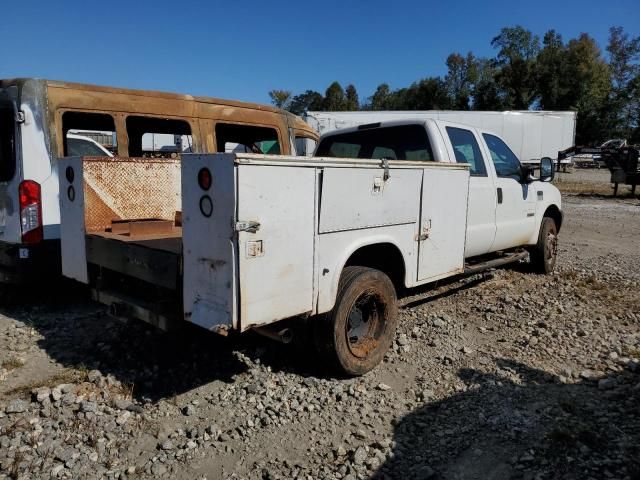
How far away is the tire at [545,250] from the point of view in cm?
677

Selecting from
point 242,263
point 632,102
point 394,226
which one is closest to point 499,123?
point 394,226

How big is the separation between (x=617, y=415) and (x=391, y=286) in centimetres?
175

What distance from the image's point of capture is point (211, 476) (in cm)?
275

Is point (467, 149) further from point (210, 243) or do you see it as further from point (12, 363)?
point (12, 363)

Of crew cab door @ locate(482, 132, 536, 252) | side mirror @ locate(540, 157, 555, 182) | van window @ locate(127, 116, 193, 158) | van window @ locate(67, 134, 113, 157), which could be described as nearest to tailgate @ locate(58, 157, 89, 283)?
van window @ locate(127, 116, 193, 158)

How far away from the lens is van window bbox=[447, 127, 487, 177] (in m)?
5.07

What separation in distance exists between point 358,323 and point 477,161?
2.50 m

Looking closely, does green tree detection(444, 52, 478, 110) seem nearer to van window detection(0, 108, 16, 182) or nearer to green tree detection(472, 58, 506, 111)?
green tree detection(472, 58, 506, 111)

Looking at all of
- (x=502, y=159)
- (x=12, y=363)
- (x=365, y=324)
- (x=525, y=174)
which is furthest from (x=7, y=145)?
(x=525, y=174)

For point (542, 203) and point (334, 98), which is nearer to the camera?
point (542, 203)

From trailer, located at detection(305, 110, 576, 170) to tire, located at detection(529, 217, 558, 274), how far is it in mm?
15687

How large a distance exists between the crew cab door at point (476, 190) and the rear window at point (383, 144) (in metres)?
0.25

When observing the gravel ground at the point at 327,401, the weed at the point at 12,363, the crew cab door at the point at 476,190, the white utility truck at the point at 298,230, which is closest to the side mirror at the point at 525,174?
the white utility truck at the point at 298,230

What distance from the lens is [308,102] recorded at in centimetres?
8225
